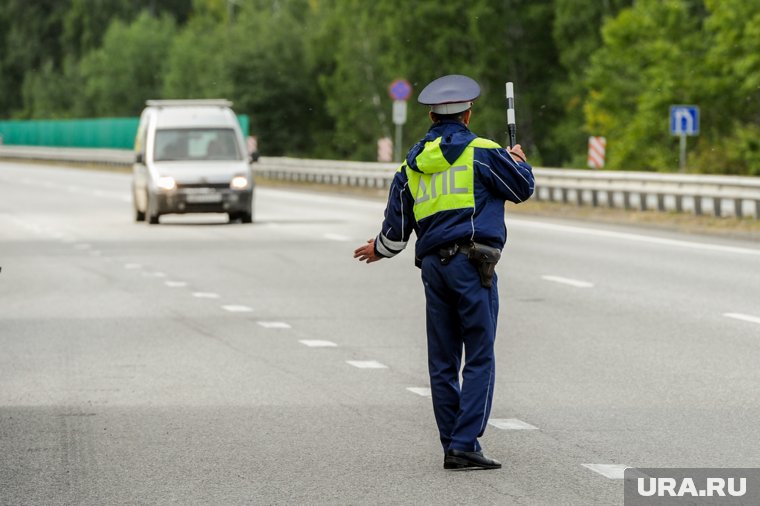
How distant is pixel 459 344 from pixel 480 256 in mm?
434

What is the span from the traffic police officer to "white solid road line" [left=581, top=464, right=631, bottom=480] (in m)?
0.39

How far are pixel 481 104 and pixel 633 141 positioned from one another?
57.1 feet

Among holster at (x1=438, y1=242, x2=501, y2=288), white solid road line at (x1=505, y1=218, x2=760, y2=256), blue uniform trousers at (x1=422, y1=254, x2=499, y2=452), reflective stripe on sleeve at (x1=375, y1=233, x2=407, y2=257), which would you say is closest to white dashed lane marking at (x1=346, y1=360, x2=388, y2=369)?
reflective stripe on sleeve at (x1=375, y1=233, x2=407, y2=257)

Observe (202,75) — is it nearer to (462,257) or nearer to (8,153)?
(8,153)

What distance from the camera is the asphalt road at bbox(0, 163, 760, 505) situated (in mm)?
7664

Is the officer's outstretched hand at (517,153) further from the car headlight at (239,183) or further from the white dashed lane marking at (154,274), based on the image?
the car headlight at (239,183)

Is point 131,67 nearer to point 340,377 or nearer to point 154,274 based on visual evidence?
point 154,274

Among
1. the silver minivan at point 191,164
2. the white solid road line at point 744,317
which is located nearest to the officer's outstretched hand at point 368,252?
the white solid road line at point 744,317

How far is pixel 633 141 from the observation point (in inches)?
2235

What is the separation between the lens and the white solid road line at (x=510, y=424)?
9000mm

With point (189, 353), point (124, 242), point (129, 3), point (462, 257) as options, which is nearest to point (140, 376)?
point (189, 353)

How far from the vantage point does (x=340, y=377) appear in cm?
1106

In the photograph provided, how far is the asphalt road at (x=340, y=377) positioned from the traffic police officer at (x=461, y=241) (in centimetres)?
24

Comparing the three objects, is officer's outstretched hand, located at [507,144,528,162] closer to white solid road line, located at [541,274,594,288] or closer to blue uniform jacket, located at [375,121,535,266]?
blue uniform jacket, located at [375,121,535,266]
